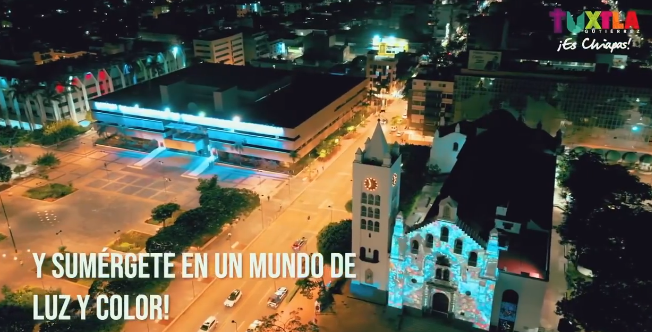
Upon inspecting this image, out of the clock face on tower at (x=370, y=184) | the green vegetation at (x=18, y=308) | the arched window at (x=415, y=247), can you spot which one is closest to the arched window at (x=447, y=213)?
the arched window at (x=415, y=247)

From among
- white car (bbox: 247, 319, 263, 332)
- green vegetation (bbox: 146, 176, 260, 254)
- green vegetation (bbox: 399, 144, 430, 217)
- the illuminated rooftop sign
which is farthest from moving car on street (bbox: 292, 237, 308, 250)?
the illuminated rooftop sign

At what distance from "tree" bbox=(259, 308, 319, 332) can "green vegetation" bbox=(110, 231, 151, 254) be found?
91.3 ft

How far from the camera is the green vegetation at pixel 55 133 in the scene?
384 feet

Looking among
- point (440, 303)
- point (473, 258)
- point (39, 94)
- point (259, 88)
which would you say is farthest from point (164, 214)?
point (39, 94)

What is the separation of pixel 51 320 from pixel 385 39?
16043cm

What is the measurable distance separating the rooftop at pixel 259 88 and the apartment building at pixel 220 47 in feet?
88.3

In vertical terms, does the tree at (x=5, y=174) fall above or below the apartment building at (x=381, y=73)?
below

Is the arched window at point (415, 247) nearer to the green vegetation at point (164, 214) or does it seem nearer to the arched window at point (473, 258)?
the arched window at point (473, 258)

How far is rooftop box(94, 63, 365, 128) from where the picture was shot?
11000 centimetres

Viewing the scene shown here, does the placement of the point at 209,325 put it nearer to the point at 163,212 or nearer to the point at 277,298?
the point at 277,298

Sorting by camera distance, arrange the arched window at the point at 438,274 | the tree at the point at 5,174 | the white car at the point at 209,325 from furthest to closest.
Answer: the tree at the point at 5,174 → the white car at the point at 209,325 → the arched window at the point at 438,274

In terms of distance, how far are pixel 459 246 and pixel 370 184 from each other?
12324 mm

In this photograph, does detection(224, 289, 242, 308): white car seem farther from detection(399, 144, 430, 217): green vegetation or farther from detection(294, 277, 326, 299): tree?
detection(399, 144, 430, 217): green vegetation

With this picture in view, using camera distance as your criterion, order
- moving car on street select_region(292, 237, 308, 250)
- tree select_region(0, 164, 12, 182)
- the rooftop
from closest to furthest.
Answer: moving car on street select_region(292, 237, 308, 250)
tree select_region(0, 164, 12, 182)
the rooftop
